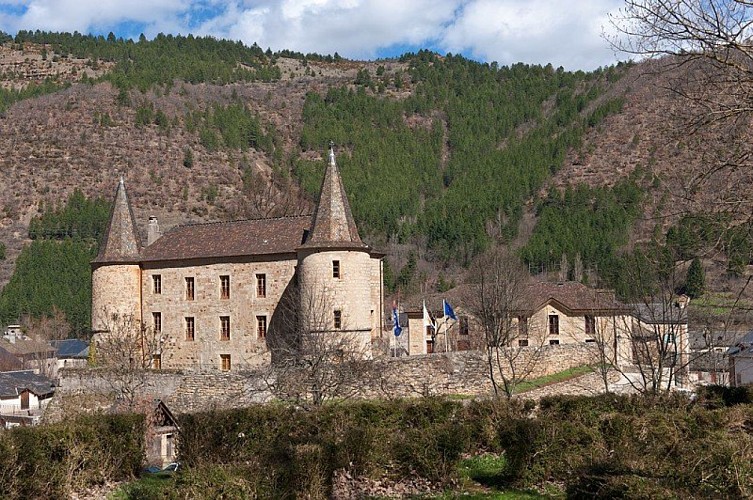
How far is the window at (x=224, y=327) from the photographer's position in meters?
41.6

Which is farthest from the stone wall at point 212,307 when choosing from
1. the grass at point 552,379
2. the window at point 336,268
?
the grass at point 552,379

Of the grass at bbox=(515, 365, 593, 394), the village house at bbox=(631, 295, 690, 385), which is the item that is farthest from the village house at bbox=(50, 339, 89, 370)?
the village house at bbox=(631, 295, 690, 385)

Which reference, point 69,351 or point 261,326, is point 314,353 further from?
point 69,351

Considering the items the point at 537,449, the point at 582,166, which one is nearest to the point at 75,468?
the point at 537,449

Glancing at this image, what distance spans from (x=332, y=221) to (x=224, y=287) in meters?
6.31

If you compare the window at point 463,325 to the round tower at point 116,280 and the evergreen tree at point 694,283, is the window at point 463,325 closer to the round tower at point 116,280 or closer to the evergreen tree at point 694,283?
the evergreen tree at point 694,283

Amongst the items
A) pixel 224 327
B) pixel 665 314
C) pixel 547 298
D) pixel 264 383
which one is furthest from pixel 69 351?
pixel 665 314

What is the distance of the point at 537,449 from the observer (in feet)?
51.9

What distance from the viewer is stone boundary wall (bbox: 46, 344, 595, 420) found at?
33281mm

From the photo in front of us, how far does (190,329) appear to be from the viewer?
42531 millimetres

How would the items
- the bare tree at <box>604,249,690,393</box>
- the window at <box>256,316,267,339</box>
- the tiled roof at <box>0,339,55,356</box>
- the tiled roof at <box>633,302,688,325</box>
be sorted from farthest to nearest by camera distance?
the tiled roof at <box>0,339,55,356</box> → the window at <box>256,316,267,339</box> → the tiled roof at <box>633,302,688,325</box> → the bare tree at <box>604,249,690,393</box>

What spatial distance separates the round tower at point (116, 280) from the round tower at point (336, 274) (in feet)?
30.2

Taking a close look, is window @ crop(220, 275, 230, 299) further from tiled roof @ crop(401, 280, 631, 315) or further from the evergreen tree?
the evergreen tree

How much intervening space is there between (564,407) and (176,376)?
62.6 ft
